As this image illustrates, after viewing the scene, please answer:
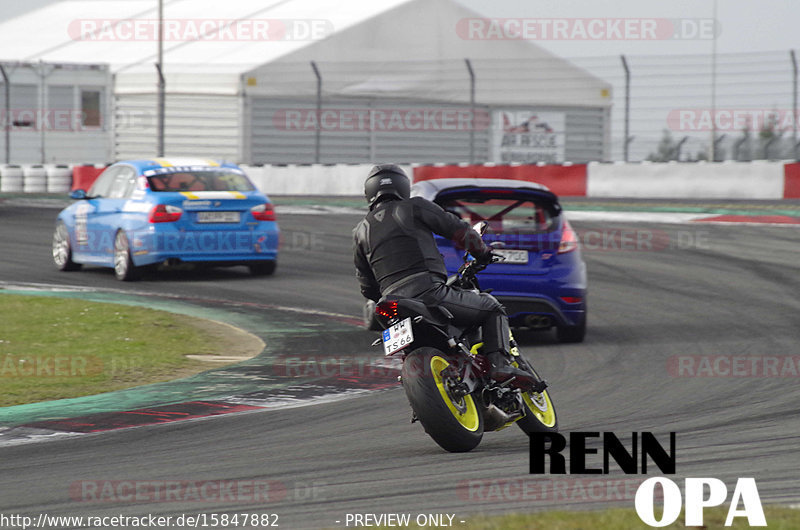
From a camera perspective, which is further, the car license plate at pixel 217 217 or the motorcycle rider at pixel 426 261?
the car license plate at pixel 217 217

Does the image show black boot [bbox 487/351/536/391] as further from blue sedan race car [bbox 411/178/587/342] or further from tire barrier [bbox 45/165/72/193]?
tire barrier [bbox 45/165/72/193]

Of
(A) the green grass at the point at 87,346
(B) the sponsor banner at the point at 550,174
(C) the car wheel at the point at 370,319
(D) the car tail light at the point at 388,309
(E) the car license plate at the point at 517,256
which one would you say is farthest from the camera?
(B) the sponsor banner at the point at 550,174

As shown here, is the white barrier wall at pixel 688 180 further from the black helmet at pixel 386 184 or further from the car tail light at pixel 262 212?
the black helmet at pixel 386 184

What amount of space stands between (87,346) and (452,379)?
17.1 feet

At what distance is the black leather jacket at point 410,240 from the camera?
7406 mm

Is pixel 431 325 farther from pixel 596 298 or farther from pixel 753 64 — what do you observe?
pixel 753 64

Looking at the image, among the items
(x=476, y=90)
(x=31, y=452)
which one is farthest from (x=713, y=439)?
(x=476, y=90)

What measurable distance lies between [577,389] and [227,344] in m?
3.76

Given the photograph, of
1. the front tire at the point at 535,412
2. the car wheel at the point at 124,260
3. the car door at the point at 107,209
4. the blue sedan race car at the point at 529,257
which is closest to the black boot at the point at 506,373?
the front tire at the point at 535,412

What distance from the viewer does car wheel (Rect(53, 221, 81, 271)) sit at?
17219mm

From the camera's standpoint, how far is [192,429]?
816 cm

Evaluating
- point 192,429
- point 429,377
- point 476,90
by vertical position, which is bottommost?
point 192,429

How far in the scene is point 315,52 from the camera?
1499 inches

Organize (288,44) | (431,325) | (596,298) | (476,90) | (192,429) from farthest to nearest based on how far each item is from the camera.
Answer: (288,44) < (476,90) < (596,298) < (192,429) < (431,325)
